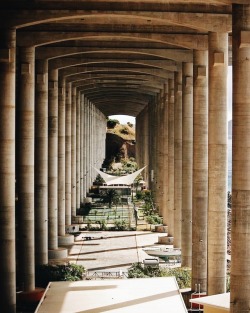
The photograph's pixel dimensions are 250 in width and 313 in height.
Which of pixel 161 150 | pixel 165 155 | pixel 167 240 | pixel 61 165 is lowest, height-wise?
pixel 167 240

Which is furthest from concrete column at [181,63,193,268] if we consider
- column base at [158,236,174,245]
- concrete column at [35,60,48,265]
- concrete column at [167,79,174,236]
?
column base at [158,236,174,245]

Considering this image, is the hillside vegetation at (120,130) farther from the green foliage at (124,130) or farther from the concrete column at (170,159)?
the concrete column at (170,159)

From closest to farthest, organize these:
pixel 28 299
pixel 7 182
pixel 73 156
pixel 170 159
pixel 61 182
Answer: pixel 7 182
pixel 28 299
pixel 61 182
pixel 170 159
pixel 73 156

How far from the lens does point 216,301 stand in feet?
68.7

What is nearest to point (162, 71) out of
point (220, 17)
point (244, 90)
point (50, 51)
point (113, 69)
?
point (113, 69)

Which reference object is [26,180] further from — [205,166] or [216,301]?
[216,301]

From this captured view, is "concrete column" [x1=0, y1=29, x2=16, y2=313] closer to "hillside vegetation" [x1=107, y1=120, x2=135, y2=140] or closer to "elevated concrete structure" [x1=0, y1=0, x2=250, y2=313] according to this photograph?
"elevated concrete structure" [x1=0, y1=0, x2=250, y2=313]

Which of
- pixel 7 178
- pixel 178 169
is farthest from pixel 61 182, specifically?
pixel 7 178

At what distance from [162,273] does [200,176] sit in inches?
206

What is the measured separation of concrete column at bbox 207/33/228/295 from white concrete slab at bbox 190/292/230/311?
4.00 metres

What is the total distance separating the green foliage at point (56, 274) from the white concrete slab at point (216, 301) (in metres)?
10.5

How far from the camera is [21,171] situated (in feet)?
97.0

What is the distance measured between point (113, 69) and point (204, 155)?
17409 millimetres

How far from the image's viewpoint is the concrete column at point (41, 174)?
33.6m
